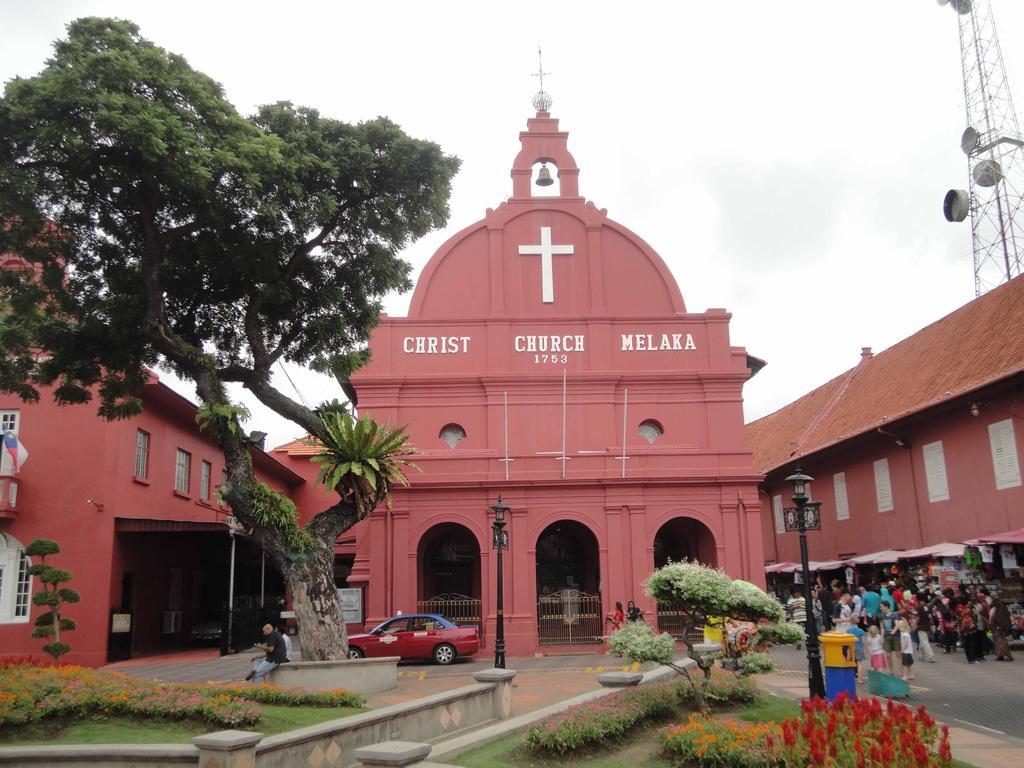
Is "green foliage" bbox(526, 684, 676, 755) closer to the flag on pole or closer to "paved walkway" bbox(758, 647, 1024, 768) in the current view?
"paved walkway" bbox(758, 647, 1024, 768)

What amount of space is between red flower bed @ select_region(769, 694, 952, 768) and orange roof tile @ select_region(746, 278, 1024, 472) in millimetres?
15530

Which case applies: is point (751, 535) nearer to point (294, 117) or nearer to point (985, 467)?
point (985, 467)

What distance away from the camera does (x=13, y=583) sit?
20.9 metres

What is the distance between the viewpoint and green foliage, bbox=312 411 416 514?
55.1 feet

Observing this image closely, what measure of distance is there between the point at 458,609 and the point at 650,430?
24.9 feet

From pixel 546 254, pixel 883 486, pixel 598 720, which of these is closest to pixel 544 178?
pixel 546 254

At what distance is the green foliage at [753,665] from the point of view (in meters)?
11.4

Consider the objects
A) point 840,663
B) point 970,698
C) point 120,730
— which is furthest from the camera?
point 970,698

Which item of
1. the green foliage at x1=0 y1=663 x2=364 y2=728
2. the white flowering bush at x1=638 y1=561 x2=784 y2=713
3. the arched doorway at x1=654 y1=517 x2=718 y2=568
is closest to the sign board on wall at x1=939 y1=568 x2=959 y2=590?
the arched doorway at x1=654 y1=517 x2=718 y2=568

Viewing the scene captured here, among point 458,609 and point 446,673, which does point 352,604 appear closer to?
point 458,609

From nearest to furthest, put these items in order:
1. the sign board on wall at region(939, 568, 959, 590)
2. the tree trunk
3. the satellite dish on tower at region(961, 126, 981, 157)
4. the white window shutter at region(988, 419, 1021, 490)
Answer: the tree trunk → the white window shutter at region(988, 419, 1021, 490) → the sign board on wall at region(939, 568, 959, 590) → the satellite dish on tower at region(961, 126, 981, 157)

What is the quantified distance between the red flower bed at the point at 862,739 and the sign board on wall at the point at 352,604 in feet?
56.1

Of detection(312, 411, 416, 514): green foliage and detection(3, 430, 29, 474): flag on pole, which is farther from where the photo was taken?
detection(3, 430, 29, 474): flag on pole

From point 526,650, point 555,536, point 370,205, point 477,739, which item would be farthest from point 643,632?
point 555,536
